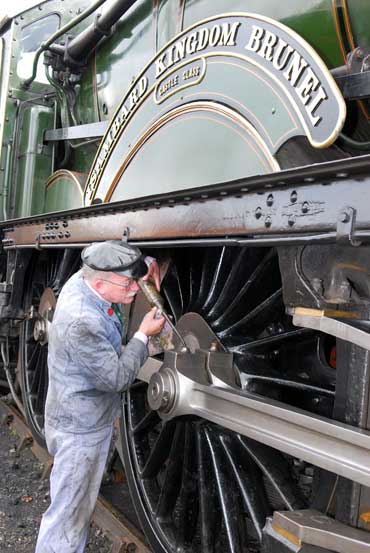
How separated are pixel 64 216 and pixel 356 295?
65.4 inches

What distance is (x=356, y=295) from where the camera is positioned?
1521mm

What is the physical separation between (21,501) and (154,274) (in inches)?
74.7

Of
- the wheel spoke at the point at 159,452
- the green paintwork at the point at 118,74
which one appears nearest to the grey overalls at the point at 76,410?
the wheel spoke at the point at 159,452

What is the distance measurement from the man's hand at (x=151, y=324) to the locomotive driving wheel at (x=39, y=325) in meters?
1.31

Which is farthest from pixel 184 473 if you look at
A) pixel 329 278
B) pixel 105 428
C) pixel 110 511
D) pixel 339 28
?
pixel 339 28

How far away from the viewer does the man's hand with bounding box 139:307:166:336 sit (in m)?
2.16

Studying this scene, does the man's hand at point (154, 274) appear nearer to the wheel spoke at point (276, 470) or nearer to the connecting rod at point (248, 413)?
the connecting rod at point (248, 413)

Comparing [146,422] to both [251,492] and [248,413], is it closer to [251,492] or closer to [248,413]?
[251,492]

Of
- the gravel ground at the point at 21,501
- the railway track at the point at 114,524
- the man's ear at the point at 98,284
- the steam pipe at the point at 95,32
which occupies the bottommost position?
the gravel ground at the point at 21,501

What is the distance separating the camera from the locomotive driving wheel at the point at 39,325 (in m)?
3.52

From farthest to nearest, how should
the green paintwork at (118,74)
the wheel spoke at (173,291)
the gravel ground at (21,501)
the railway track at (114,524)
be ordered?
the gravel ground at (21,501) → the railway track at (114,524) → the wheel spoke at (173,291) → the green paintwork at (118,74)

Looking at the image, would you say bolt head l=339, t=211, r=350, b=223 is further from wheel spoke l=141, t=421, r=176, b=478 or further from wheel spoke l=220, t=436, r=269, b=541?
wheel spoke l=141, t=421, r=176, b=478

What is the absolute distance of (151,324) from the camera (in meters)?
2.16

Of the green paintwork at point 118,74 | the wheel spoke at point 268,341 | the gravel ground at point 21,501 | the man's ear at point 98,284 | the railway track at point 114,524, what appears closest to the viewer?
the green paintwork at point 118,74
